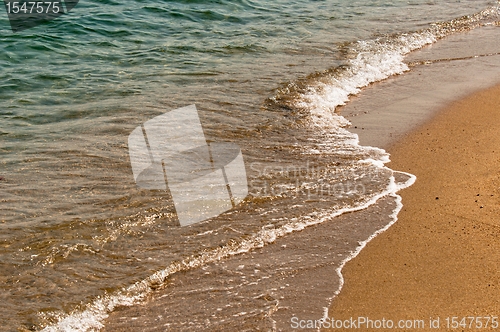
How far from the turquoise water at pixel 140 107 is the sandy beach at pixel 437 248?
54 cm

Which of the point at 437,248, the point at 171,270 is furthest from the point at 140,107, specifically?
the point at 437,248

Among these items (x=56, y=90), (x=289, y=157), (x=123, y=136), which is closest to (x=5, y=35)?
(x=56, y=90)

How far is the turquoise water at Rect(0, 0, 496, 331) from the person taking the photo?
151 inches

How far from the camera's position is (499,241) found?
3969 mm

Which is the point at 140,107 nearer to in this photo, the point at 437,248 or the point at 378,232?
the point at 378,232

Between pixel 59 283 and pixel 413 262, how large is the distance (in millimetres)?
2393

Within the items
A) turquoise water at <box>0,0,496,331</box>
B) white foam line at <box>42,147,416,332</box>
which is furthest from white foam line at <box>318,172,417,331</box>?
turquoise water at <box>0,0,496,331</box>

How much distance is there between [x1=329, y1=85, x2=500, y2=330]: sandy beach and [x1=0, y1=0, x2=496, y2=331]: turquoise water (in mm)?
540

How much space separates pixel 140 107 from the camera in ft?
21.3

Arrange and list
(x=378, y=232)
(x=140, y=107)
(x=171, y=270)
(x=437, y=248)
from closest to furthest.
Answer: (x=171, y=270), (x=437, y=248), (x=378, y=232), (x=140, y=107)

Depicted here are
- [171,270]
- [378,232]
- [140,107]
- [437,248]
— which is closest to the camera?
[171,270]

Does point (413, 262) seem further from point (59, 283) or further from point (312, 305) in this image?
point (59, 283)

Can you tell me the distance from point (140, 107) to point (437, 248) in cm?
393

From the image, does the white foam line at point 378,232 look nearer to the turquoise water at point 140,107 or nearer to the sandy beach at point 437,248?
the sandy beach at point 437,248
